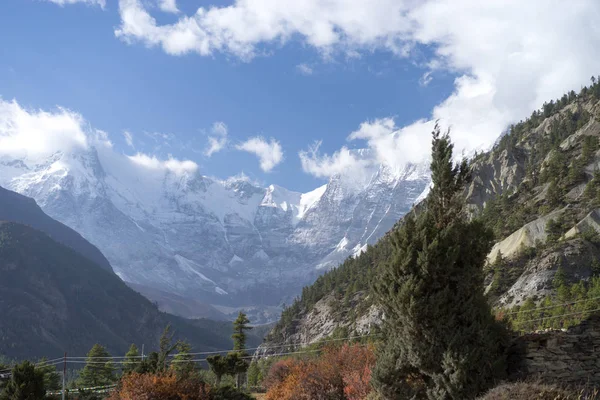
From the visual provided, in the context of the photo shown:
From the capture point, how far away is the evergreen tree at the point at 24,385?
2766cm

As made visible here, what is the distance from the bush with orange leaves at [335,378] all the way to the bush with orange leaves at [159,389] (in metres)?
4.31

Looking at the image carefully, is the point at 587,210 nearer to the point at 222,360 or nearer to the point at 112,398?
the point at 222,360

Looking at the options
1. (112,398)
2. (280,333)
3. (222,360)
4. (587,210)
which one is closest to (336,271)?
(280,333)

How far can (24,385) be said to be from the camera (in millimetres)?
27766

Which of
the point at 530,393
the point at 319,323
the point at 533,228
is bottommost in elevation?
the point at 530,393

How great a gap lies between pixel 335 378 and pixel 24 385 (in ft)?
60.0

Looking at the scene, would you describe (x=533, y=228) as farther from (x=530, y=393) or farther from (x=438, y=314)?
(x=530, y=393)

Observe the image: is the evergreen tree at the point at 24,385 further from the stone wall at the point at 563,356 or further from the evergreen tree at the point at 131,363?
the stone wall at the point at 563,356

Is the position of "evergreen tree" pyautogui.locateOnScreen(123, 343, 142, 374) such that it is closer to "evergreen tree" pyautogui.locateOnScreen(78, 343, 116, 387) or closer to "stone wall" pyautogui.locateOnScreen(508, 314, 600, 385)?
"evergreen tree" pyautogui.locateOnScreen(78, 343, 116, 387)

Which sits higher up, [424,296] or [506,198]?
[506,198]

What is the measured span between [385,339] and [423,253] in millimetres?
3794

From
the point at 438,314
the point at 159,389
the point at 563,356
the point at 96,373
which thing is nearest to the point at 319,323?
the point at 96,373

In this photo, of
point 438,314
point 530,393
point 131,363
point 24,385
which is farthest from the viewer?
point 131,363

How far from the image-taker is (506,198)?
4082 inches
